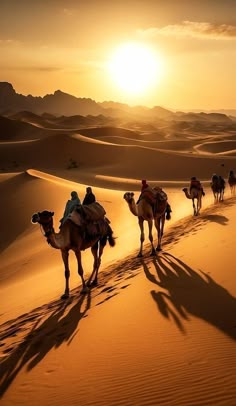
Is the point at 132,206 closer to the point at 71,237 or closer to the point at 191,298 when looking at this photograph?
the point at 71,237

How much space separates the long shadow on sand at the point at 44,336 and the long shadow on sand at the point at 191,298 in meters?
1.37

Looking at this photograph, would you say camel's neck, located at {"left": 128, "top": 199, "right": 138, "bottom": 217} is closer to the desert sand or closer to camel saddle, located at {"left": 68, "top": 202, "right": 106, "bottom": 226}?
camel saddle, located at {"left": 68, "top": 202, "right": 106, "bottom": 226}

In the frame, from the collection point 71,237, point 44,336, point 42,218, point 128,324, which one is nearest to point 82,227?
point 71,237

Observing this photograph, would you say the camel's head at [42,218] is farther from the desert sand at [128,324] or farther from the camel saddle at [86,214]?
the desert sand at [128,324]

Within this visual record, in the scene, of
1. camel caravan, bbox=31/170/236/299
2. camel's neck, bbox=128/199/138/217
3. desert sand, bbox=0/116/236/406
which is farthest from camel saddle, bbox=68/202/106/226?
desert sand, bbox=0/116/236/406

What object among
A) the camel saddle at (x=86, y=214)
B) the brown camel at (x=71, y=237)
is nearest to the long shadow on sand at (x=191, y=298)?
the brown camel at (x=71, y=237)

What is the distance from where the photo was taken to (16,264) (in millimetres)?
14148

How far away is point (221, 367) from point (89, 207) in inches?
214

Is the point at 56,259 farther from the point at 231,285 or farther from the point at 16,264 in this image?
the point at 231,285

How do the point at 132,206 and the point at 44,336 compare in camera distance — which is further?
the point at 132,206

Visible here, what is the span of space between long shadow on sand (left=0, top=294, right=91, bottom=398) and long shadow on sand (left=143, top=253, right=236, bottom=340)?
1.37 metres

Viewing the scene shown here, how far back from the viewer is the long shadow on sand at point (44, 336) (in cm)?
567

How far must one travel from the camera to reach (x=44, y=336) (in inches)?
260

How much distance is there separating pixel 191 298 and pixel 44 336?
2372 millimetres
